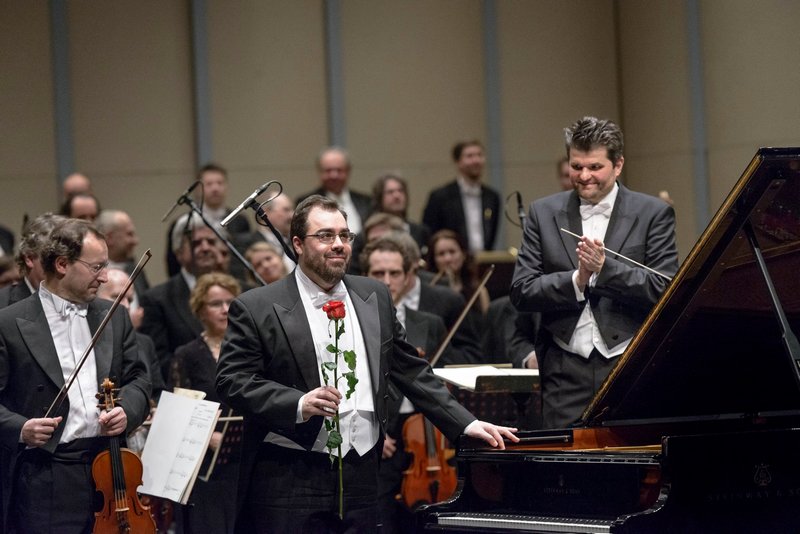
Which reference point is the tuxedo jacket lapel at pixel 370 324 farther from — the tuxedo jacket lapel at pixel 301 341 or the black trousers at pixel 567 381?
the black trousers at pixel 567 381

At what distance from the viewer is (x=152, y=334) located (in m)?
5.66

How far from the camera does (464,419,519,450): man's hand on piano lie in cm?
347

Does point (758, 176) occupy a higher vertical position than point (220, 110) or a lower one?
lower

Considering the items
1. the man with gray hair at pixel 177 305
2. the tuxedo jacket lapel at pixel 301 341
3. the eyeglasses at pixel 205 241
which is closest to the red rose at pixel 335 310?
the tuxedo jacket lapel at pixel 301 341

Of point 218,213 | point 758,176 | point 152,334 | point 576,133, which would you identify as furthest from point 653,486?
point 218,213

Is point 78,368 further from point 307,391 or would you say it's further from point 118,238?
point 118,238

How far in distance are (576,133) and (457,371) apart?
1101 millimetres

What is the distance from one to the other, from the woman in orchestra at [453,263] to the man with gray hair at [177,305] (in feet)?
3.81

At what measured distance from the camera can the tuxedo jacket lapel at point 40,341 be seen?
392 cm

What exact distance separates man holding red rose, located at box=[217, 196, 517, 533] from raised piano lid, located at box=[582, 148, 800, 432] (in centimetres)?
44

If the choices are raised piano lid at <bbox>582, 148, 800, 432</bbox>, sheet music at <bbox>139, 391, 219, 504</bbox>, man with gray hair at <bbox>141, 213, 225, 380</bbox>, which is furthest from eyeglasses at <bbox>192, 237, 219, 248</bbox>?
raised piano lid at <bbox>582, 148, 800, 432</bbox>

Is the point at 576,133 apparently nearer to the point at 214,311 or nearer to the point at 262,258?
the point at 214,311

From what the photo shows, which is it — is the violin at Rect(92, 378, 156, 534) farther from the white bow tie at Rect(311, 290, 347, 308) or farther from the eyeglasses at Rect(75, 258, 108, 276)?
the white bow tie at Rect(311, 290, 347, 308)

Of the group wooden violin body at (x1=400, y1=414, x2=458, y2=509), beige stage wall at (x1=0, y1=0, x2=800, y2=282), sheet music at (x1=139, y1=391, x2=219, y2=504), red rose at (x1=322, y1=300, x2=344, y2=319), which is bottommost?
wooden violin body at (x1=400, y1=414, x2=458, y2=509)
